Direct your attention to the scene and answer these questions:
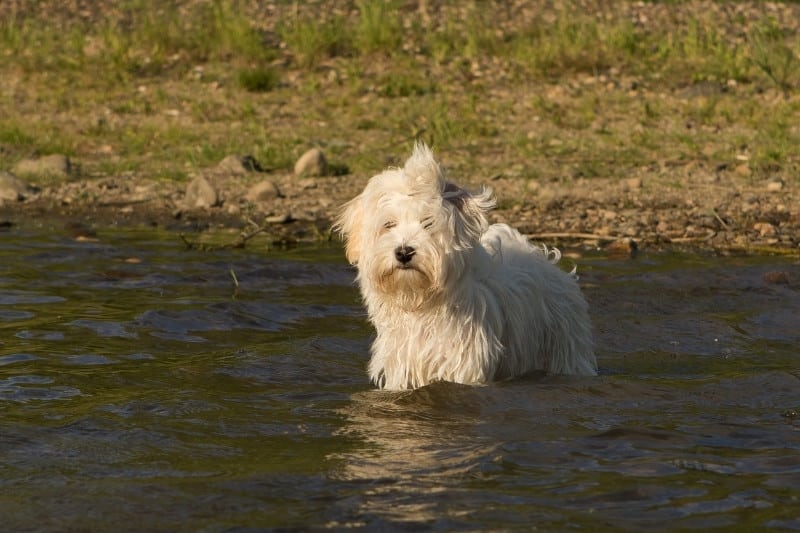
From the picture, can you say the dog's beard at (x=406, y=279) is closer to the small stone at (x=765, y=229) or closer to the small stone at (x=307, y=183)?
the small stone at (x=765, y=229)

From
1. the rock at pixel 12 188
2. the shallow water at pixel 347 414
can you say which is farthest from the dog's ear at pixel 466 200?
the rock at pixel 12 188

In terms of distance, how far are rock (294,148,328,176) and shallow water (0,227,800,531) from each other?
3411mm

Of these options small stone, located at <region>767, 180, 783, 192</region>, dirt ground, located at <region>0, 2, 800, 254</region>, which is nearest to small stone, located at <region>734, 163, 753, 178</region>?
dirt ground, located at <region>0, 2, 800, 254</region>

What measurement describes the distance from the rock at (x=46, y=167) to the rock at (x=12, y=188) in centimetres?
36

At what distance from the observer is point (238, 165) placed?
1559 centimetres

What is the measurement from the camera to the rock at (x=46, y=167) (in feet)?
51.7

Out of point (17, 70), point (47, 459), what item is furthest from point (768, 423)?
point (17, 70)

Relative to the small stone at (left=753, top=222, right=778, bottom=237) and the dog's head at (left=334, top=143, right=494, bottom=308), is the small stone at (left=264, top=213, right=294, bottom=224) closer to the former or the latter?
the small stone at (left=753, top=222, right=778, bottom=237)

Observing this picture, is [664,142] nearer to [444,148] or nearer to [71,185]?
[444,148]

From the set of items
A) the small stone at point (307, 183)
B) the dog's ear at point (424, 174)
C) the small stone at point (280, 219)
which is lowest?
the small stone at point (280, 219)

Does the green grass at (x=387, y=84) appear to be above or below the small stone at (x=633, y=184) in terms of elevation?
above

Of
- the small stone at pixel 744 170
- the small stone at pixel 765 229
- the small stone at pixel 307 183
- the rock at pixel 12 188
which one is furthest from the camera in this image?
the rock at pixel 12 188

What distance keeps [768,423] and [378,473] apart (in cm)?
208

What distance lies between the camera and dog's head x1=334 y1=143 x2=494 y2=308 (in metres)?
7.35
